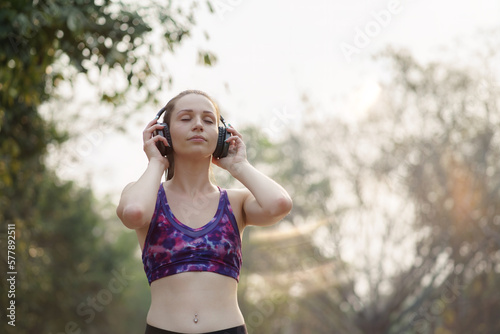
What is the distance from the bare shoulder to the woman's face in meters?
0.24

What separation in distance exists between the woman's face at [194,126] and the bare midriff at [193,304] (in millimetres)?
557

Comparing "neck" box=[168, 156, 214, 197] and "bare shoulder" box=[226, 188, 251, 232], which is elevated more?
"neck" box=[168, 156, 214, 197]

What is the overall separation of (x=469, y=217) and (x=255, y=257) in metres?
12.7

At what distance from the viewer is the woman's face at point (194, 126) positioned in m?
2.76

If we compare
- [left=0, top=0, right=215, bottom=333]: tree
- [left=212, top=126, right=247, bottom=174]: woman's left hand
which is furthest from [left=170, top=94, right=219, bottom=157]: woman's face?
[left=0, top=0, right=215, bottom=333]: tree

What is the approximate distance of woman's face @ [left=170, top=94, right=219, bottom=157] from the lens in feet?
9.05

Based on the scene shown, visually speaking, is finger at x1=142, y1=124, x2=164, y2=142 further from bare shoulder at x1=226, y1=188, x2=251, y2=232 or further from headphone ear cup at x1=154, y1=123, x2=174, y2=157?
bare shoulder at x1=226, y1=188, x2=251, y2=232

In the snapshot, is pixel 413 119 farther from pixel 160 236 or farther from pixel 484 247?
pixel 160 236

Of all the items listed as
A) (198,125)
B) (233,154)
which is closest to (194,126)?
(198,125)

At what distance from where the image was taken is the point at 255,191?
2.82m

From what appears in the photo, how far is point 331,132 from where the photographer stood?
2166cm

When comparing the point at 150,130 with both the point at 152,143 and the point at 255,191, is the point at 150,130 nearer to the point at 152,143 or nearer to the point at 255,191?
the point at 152,143

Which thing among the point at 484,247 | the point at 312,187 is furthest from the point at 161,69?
the point at 312,187

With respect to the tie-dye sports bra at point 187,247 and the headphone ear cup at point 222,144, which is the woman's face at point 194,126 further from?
the tie-dye sports bra at point 187,247
